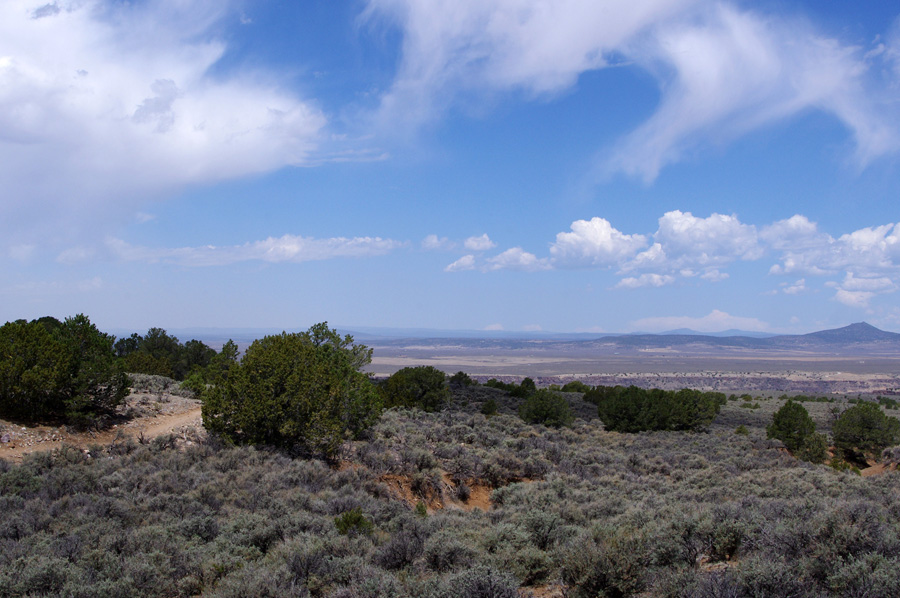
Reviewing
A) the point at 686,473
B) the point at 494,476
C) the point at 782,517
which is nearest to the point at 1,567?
the point at 782,517

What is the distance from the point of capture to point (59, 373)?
18078 millimetres

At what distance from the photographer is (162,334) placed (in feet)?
161

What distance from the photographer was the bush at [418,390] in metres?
32.5

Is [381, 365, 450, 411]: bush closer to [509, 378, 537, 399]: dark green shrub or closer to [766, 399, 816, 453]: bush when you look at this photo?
[509, 378, 537, 399]: dark green shrub

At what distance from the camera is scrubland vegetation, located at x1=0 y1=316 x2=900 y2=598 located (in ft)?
22.8

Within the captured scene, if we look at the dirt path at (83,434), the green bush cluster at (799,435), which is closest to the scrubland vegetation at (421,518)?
the green bush cluster at (799,435)

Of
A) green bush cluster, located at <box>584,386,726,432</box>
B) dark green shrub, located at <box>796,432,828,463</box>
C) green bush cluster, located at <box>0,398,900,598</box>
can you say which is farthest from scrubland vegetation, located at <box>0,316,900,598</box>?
green bush cluster, located at <box>584,386,726,432</box>

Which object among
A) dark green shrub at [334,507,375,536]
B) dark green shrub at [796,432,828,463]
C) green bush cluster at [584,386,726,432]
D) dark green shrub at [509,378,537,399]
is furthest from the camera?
dark green shrub at [509,378,537,399]

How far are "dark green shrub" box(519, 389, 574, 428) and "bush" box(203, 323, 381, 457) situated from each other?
14.7 m

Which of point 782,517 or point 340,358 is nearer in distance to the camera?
point 782,517

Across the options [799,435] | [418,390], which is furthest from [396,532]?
[799,435]

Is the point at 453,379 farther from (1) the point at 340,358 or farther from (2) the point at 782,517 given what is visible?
(2) the point at 782,517

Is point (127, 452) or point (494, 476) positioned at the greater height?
point (127, 452)

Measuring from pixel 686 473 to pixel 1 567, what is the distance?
20448mm
